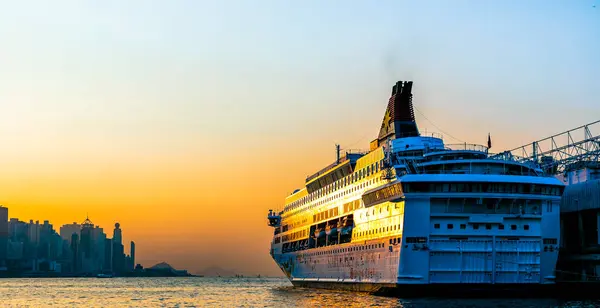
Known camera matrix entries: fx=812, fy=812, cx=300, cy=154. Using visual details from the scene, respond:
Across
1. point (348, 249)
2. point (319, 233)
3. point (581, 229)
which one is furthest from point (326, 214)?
point (581, 229)

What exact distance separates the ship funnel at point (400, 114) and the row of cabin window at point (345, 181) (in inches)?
217

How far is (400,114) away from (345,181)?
829 centimetres

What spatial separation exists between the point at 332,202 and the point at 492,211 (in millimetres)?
23564

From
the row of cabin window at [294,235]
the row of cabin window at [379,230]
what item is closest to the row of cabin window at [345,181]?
the row of cabin window at [294,235]

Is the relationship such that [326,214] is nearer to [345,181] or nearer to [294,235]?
[345,181]

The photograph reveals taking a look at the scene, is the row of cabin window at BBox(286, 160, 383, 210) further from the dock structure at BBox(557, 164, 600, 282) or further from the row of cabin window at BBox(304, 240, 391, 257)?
the dock structure at BBox(557, 164, 600, 282)

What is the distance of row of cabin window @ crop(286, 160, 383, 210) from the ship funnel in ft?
18.1

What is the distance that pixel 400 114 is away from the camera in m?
76.4

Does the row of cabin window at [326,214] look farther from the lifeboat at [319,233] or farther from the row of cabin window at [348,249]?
the row of cabin window at [348,249]

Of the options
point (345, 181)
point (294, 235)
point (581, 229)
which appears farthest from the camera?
point (294, 235)

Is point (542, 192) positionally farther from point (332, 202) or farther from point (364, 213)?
point (332, 202)

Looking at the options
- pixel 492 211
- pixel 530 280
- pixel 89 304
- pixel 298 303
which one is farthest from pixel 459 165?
pixel 89 304

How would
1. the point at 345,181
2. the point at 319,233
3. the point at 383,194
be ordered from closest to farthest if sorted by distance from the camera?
the point at 383,194 → the point at 345,181 → the point at 319,233

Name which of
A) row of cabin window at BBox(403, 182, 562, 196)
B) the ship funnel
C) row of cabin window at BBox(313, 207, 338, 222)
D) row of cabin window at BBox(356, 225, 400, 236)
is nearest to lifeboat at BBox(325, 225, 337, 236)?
row of cabin window at BBox(313, 207, 338, 222)
